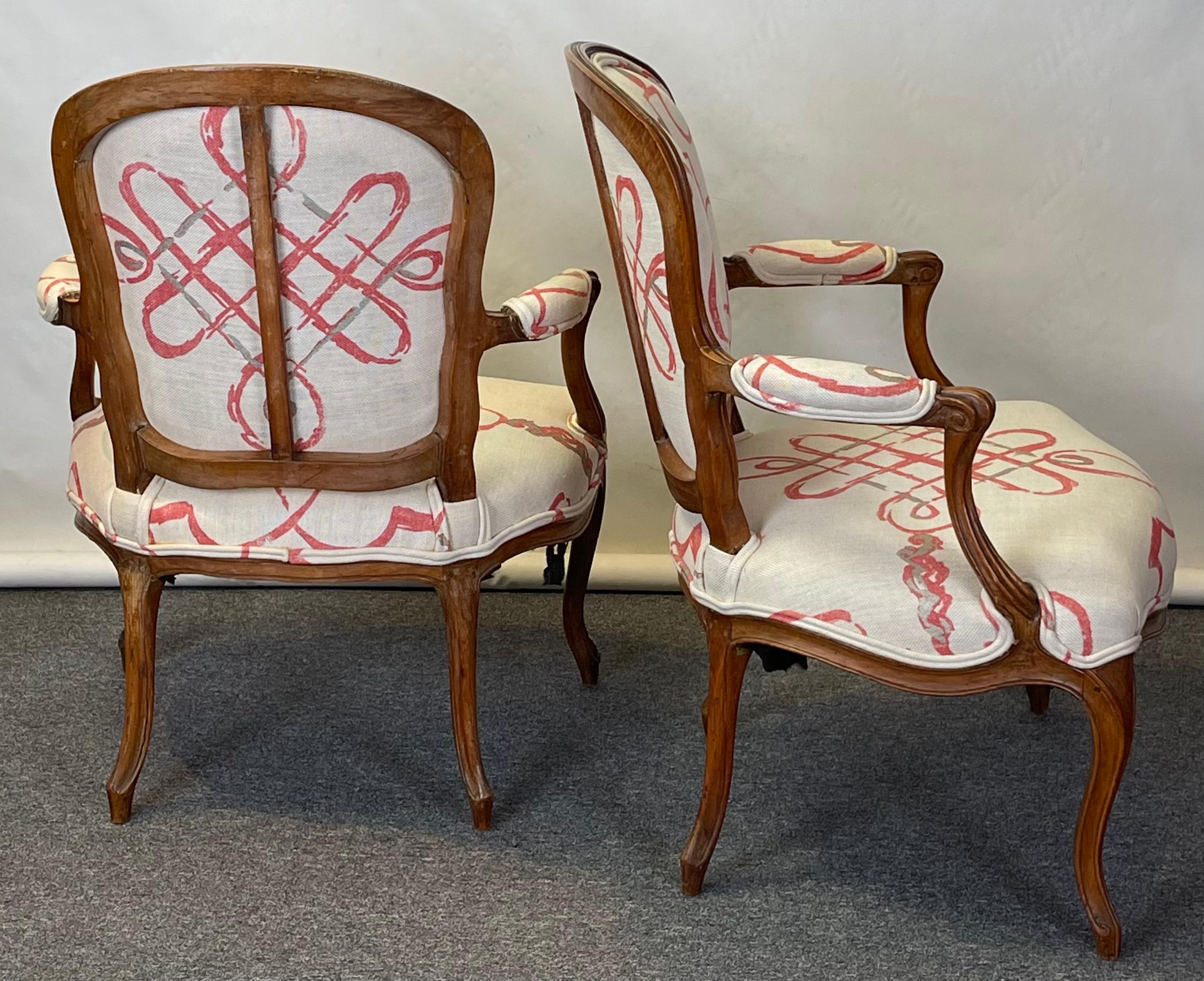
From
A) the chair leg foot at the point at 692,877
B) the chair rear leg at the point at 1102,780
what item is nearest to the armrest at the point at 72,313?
the chair leg foot at the point at 692,877

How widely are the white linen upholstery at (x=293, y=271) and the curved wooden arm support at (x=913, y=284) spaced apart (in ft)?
1.57

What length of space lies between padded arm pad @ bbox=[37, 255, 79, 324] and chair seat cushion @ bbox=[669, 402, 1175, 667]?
855mm

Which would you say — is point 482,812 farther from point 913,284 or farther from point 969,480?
point 913,284

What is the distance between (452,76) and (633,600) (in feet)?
3.31

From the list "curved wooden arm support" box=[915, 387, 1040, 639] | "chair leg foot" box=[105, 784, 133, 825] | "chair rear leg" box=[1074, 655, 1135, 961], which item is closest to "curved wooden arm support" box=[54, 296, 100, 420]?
"chair leg foot" box=[105, 784, 133, 825]

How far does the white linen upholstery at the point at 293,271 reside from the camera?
145cm

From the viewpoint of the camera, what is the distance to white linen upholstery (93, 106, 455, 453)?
145cm

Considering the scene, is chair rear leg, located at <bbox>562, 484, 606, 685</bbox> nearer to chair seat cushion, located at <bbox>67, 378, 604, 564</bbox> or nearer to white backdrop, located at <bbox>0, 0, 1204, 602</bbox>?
chair seat cushion, located at <bbox>67, 378, 604, 564</bbox>

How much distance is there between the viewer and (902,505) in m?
1.55

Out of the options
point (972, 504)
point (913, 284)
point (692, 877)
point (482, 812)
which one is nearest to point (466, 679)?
point (482, 812)

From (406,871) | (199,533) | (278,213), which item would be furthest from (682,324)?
(406,871)

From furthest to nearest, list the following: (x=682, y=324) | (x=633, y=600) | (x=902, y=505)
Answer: (x=633, y=600)
(x=902, y=505)
(x=682, y=324)

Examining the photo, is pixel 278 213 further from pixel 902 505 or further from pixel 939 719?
pixel 939 719

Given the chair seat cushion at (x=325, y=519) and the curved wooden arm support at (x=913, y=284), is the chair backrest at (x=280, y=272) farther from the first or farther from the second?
the curved wooden arm support at (x=913, y=284)
